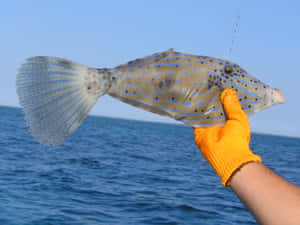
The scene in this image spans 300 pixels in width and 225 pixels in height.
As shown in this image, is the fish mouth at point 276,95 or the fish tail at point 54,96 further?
the fish mouth at point 276,95

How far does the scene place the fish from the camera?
259 centimetres

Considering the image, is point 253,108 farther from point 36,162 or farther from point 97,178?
point 36,162

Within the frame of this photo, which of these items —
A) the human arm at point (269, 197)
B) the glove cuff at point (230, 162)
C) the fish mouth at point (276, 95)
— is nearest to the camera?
the human arm at point (269, 197)

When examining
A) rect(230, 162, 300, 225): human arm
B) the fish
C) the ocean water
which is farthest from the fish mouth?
the ocean water

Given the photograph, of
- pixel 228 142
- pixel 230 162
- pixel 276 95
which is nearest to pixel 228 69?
pixel 276 95

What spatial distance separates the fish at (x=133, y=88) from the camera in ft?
8.50

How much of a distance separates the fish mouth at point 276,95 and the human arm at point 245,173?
460 mm

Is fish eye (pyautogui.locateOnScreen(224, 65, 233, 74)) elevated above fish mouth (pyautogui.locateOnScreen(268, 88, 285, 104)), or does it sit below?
above

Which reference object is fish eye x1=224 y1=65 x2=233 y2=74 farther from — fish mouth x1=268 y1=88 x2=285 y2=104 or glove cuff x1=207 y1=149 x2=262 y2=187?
glove cuff x1=207 y1=149 x2=262 y2=187

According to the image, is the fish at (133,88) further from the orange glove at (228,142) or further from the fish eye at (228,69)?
the orange glove at (228,142)

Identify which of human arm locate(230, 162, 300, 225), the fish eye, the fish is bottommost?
human arm locate(230, 162, 300, 225)

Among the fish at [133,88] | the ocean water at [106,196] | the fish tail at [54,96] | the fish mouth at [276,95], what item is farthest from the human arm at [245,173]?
the ocean water at [106,196]

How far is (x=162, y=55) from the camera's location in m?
2.80

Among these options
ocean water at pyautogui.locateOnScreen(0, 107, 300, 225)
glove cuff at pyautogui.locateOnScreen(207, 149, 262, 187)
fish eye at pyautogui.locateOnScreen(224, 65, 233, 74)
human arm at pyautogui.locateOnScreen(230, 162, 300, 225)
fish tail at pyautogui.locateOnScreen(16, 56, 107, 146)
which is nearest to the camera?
human arm at pyautogui.locateOnScreen(230, 162, 300, 225)
